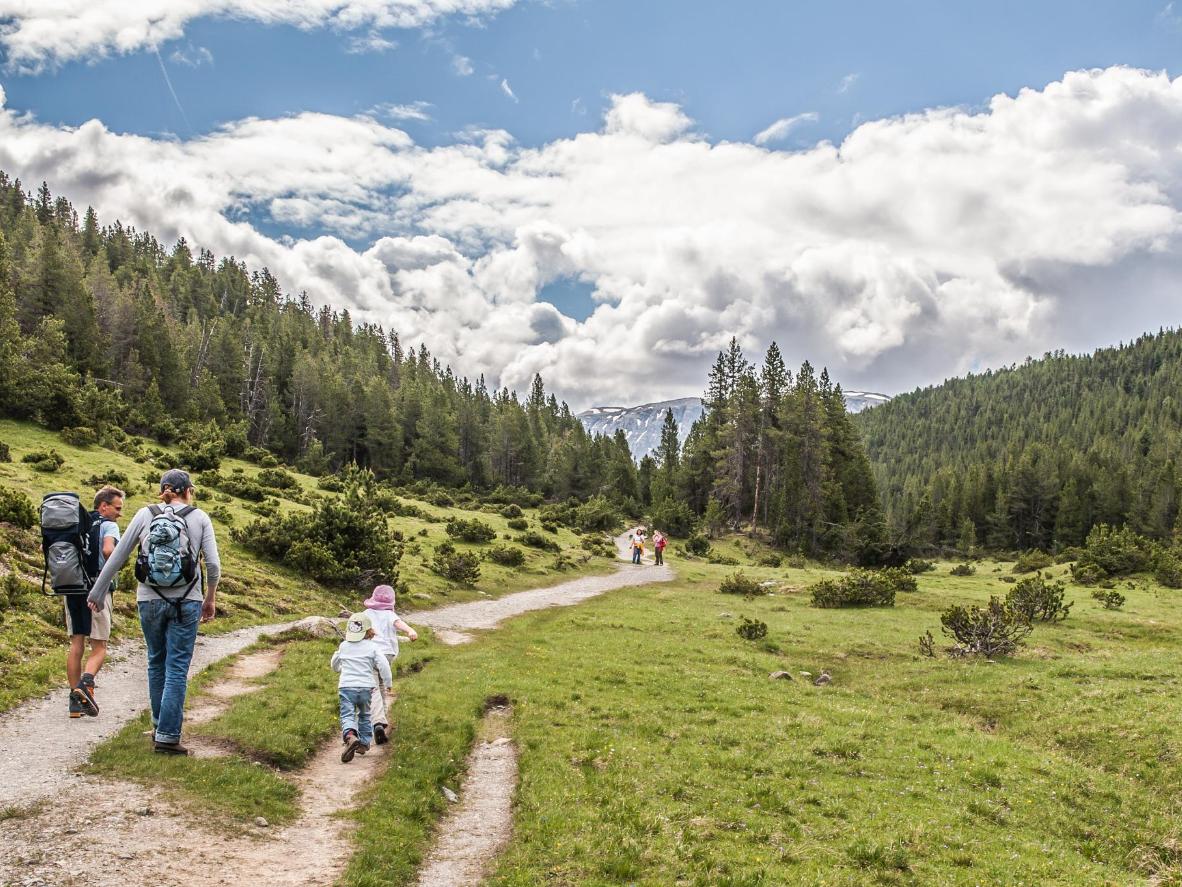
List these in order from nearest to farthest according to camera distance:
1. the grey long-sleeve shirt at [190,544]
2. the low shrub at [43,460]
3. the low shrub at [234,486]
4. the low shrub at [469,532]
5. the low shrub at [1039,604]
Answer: the grey long-sleeve shirt at [190,544], the low shrub at [1039,604], the low shrub at [43,460], the low shrub at [234,486], the low shrub at [469,532]

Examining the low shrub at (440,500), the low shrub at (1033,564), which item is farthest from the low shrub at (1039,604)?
the low shrub at (440,500)

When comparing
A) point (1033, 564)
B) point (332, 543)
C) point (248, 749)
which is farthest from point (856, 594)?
point (1033, 564)

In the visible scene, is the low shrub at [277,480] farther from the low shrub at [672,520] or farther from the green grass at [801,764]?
the low shrub at [672,520]

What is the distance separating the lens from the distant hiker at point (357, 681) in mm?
12914

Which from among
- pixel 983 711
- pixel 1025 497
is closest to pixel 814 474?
pixel 1025 497

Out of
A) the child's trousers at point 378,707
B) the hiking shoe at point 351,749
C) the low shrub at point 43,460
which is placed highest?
the low shrub at point 43,460

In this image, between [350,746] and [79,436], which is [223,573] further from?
[79,436]

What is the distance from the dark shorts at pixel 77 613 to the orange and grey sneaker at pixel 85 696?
0.93 m

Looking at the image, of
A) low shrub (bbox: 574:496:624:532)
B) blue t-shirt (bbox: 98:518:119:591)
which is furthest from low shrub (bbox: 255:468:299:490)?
blue t-shirt (bbox: 98:518:119:591)

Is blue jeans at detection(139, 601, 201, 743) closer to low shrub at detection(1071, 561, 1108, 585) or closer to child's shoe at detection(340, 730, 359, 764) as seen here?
child's shoe at detection(340, 730, 359, 764)

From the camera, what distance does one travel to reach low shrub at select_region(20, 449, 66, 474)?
3609 centimetres

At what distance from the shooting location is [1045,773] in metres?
14.1

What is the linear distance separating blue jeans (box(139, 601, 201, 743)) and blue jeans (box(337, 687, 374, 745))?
2.91m

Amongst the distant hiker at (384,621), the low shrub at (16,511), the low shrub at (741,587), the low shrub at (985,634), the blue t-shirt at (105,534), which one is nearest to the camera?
the blue t-shirt at (105,534)
